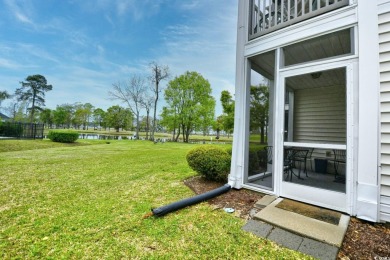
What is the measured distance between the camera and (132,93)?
24266 mm

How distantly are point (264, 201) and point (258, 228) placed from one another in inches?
33.0

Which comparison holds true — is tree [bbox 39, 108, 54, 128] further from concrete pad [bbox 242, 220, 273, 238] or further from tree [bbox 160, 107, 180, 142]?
concrete pad [bbox 242, 220, 273, 238]

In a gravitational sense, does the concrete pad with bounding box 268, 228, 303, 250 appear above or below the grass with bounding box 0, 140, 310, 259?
above

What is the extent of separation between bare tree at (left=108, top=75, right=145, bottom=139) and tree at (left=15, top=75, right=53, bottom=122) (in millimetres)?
15998

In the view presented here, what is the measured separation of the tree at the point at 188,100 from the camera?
22.6 m

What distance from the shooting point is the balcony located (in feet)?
9.91

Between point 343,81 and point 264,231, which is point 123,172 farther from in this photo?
point 343,81

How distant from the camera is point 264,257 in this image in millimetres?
1716

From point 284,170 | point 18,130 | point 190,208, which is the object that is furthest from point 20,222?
point 18,130

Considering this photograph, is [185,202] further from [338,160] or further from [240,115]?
[338,160]

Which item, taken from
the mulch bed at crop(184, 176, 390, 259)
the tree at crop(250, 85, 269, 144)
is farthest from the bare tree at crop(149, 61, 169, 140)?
the mulch bed at crop(184, 176, 390, 259)

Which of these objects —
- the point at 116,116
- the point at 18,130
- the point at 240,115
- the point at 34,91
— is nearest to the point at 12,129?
the point at 18,130

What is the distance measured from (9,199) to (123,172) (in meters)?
2.52

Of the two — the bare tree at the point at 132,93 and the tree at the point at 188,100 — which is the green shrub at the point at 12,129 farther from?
the tree at the point at 188,100
